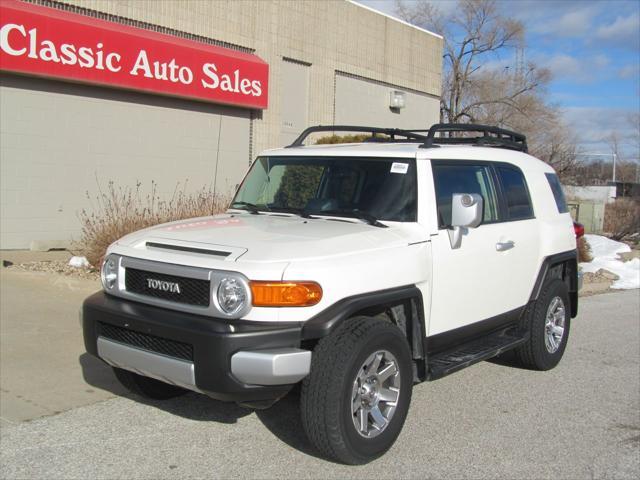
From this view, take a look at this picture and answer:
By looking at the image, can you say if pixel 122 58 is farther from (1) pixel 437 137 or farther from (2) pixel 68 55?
(1) pixel 437 137

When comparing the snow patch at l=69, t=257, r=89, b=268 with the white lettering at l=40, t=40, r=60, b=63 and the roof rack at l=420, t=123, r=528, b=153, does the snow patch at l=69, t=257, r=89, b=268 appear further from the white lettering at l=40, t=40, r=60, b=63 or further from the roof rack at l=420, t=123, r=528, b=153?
the roof rack at l=420, t=123, r=528, b=153

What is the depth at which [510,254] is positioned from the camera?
5742 mm

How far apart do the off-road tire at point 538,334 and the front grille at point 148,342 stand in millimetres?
3428

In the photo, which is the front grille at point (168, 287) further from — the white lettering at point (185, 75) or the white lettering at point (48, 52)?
the white lettering at point (185, 75)

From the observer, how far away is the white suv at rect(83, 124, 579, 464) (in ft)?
12.7

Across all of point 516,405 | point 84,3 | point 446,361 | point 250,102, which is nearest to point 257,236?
point 446,361

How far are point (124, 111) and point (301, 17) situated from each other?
5850 mm

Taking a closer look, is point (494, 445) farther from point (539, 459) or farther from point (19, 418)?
point (19, 418)

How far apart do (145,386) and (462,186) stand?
2890 mm

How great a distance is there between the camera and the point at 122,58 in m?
12.7

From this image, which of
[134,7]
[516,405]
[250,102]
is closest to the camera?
[516,405]

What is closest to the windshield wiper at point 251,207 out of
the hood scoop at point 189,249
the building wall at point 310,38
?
the hood scoop at point 189,249

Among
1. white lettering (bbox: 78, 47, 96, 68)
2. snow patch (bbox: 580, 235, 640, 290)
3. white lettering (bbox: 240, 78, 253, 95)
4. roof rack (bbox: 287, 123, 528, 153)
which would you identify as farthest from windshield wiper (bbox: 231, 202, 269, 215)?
white lettering (bbox: 240, 78, 253, 95)

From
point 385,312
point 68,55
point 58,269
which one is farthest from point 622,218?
point 385,312
